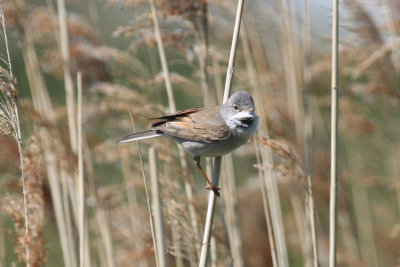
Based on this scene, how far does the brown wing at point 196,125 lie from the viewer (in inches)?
94.8

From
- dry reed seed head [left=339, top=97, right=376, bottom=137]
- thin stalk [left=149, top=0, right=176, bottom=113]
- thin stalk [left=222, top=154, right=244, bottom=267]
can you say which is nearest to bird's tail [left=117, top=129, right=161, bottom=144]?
thin stalk [left=149, top=0, right=176, bottom=113]

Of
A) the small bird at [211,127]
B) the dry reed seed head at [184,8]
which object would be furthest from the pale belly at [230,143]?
the dry reed seed head at [184,8]

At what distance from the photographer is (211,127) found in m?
2.43

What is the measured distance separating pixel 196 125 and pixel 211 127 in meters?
0.11

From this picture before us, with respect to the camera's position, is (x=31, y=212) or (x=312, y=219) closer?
(x=312, y=219)

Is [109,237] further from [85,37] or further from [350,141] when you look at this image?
[350,141]

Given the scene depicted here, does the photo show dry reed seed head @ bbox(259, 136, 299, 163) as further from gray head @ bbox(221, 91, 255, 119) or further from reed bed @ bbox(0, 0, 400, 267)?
gray head @ bbox(221, 91, 255, 119)

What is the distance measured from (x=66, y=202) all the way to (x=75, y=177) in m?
0.20

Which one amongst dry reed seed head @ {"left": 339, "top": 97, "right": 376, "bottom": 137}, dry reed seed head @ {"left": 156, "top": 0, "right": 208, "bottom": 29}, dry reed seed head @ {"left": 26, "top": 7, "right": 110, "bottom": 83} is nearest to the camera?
dry reed seed head @ {"left": 156, "top": 0, "right": 208, "bottom": 29}

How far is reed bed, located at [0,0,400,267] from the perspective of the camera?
2.23 metres

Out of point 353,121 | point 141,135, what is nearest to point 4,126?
point 141,135

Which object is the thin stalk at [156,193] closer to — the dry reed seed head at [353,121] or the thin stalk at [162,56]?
the thin stalk at [162,56]

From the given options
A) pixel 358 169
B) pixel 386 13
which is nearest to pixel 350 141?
pixel 358 169

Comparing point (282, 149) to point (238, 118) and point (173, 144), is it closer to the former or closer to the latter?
point (238, 118)
